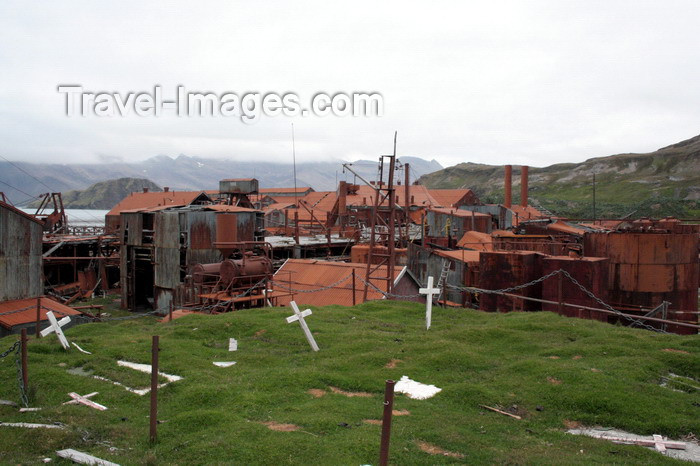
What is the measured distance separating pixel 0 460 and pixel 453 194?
68.5 meters

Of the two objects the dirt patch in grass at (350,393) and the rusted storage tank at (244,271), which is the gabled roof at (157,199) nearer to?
the rusted storage tank at (244,271)

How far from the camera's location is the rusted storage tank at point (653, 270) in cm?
1841

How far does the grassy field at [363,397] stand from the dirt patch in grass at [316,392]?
5 centimetres

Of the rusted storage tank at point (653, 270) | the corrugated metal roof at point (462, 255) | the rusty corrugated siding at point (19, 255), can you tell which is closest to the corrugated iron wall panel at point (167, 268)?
the rusty corrugated siding at point (19, 255)

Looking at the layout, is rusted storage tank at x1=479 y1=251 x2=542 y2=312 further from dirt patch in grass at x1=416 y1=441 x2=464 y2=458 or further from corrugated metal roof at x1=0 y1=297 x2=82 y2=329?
corrugated metal roof at x1=0 y1=297 x2=82 y2=329

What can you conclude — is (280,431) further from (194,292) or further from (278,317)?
(194,292)

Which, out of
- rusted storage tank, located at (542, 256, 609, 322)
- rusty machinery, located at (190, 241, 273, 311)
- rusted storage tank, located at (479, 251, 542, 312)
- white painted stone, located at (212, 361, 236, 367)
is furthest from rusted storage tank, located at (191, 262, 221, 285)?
rusted storage tank, located at (542, 256, 609, 322)

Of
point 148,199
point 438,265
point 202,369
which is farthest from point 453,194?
point 202,369

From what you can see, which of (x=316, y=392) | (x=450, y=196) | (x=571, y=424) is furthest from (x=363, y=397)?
(x=450, y=196)

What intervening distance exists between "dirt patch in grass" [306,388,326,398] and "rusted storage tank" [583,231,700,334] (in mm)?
13455

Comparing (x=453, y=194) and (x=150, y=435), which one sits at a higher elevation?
(x=453, y=194)

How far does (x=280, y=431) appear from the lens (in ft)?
24.0

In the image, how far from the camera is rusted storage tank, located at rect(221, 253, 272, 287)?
24.4 metres

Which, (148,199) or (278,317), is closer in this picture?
(278,317)
